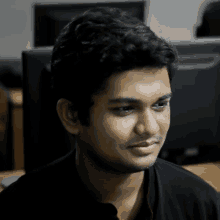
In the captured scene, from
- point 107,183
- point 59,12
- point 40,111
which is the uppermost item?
point 59,12

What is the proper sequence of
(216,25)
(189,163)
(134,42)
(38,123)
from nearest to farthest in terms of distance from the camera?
(134,42) → (38,123) → (189,163) → (216,25)

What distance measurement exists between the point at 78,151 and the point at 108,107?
0.19 m

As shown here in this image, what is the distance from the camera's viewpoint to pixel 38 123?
800 millimetres

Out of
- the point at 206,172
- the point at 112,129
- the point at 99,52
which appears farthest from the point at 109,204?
the point at 206,172

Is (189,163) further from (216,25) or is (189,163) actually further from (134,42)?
(216,25)

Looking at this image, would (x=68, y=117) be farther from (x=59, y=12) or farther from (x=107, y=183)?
(x=59, y=12)

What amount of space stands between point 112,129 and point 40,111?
329 mm

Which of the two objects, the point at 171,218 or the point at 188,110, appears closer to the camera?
the point at 171,218

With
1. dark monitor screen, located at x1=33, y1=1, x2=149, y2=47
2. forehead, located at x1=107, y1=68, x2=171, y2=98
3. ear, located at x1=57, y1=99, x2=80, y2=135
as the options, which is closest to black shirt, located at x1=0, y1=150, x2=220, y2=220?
ear, located at x1=57, y1=99, x2=80, y2=135

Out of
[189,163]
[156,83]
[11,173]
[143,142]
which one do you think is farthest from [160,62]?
[11,173]

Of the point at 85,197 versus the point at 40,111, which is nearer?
the point at 85,197

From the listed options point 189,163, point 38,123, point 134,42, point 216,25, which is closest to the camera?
point 134,42

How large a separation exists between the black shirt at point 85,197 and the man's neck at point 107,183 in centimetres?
2

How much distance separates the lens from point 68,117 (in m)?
0.63
